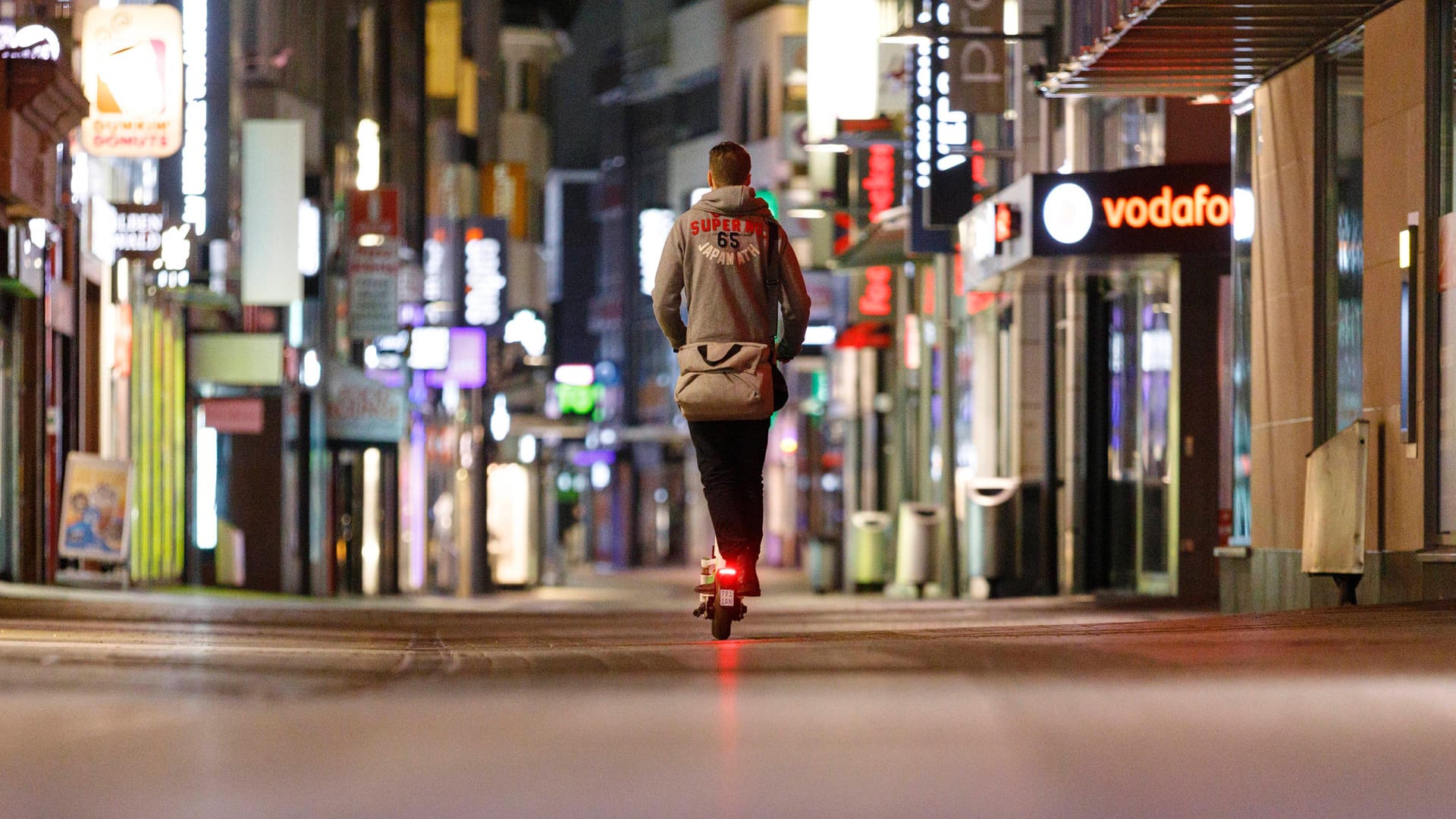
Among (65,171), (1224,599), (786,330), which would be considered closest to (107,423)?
(65,171)

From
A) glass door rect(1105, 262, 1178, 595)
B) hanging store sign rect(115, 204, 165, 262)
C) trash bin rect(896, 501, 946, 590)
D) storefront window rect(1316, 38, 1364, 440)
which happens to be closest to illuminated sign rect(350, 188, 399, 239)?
trash bin rect(896, 501, 946, 590)

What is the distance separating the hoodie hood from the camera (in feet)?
28.6

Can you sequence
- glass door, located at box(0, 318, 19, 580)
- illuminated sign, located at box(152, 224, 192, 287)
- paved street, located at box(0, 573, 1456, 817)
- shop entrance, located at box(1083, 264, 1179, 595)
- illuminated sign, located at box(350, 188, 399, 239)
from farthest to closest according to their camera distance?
illuminated sign, located at box(350, 188, 399, 239) < illuminated sign, located at box(152, 224, 192, 287) < glass door, located at box(0, 318, 19, 580) < shop entrance, located at box(1083, 264, 1179, 595) < paved street, located at box(0, 573, 1456, 817)

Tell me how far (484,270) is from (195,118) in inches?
568

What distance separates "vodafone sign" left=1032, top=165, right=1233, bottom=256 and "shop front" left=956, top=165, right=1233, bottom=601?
0.04ft

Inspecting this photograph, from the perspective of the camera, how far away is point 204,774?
14.9 ft

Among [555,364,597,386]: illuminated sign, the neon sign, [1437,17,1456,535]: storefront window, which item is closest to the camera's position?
[1437,17,1456,535]: storefront window

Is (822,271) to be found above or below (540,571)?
above

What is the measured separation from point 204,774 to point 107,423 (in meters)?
22.7

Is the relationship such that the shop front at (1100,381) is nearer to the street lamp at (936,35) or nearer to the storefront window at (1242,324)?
the storefront window at (1242,324)

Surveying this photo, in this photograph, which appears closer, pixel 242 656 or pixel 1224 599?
pixel 242 656

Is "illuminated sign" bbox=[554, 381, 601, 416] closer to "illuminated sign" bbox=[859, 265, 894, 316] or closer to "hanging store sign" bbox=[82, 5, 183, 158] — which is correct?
"illuminated sign" bbox=[859, 265, 894, 316]

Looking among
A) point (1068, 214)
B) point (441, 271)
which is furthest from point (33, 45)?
point (441, 271)

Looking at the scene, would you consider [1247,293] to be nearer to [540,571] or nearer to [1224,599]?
[1224,599]
